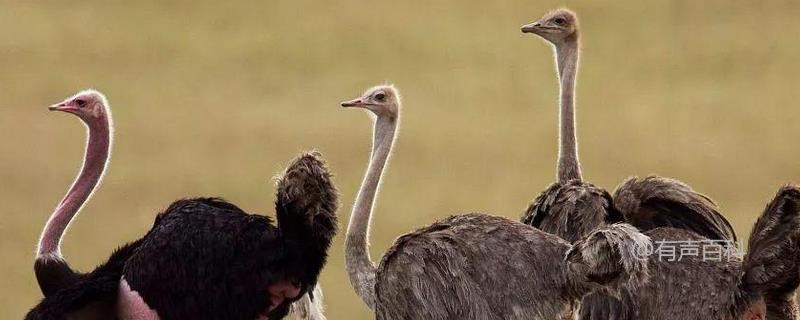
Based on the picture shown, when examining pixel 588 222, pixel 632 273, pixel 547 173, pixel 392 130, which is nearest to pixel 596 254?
pixel 632 273

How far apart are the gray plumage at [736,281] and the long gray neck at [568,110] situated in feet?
Answer: 5.27

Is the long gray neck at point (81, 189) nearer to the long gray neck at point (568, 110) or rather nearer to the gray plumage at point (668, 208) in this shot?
the long gray neck at point (568, 110)

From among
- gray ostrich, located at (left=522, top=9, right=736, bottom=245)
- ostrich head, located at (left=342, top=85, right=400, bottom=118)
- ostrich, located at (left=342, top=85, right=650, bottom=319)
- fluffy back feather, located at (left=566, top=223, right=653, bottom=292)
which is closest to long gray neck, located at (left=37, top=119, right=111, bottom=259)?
ostrich head, located at (left=342, top=85, right=400, bottom=118)

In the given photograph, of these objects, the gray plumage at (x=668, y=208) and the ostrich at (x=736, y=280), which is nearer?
the ostrich at (x=736, y=280)

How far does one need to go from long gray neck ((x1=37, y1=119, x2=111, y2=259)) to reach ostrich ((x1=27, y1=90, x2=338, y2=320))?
60 centimetres

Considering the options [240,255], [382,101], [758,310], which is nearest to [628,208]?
[382,101]

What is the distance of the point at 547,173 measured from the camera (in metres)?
20.0

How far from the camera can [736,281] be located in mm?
9516

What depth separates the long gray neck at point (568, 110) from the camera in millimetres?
11359

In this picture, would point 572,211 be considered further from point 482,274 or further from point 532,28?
point 532,28

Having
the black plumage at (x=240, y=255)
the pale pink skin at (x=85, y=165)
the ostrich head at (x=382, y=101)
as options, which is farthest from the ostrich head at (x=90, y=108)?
the black plumage at (x=240, y=255)

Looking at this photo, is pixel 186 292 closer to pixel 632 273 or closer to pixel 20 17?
pixel 632 273

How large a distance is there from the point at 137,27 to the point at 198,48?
1.04 metres

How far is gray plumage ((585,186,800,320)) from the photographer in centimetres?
932
